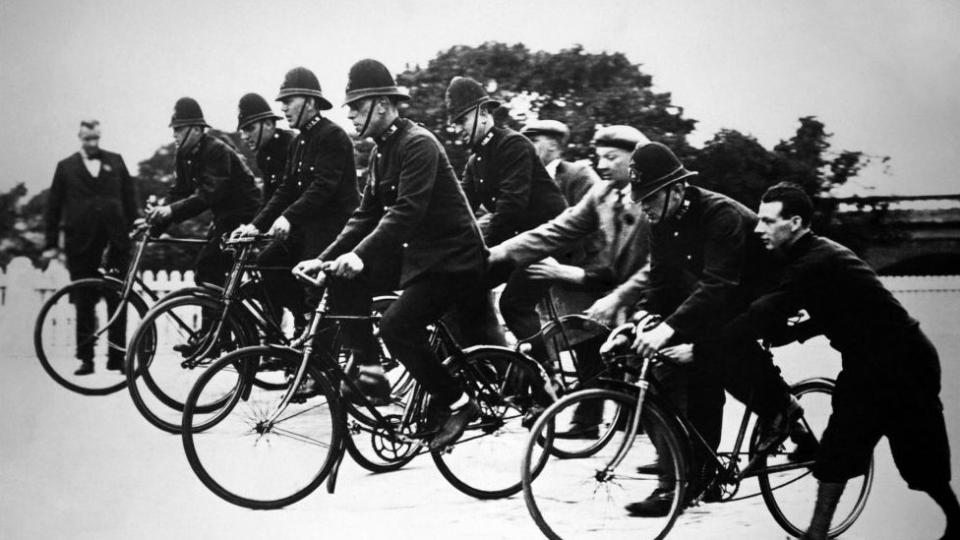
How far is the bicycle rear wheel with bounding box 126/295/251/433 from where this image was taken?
3955 millimetres

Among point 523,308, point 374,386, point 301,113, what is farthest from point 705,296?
point 301,113

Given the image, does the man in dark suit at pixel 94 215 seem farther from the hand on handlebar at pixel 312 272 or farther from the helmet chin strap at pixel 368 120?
the helmet chin strap at pixel 368 120

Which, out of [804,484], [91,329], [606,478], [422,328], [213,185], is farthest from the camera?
[213,185]

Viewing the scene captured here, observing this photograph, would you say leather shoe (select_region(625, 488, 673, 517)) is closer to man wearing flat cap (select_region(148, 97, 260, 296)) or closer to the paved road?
the paved road

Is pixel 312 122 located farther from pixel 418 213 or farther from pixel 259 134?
pixel 418 213

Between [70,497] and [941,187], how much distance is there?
14.7ft

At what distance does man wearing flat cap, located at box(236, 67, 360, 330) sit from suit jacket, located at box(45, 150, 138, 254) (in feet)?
2.03

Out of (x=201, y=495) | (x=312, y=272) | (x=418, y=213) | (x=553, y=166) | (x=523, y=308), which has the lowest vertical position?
(x=201, y=495)

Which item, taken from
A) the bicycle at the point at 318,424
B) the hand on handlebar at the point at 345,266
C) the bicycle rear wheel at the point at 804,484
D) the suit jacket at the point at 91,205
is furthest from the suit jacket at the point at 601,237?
the suit jacket at the point at 91,205

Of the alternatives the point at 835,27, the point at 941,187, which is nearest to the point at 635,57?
the point at 835,27

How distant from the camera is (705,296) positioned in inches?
144

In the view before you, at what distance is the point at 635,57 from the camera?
423 cm

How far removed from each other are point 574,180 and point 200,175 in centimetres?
184

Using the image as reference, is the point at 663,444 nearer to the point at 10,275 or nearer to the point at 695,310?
the point at 695,310
